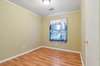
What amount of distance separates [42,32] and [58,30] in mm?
1157

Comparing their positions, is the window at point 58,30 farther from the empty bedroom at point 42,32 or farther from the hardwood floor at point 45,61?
the hardwood floor at point 45,61

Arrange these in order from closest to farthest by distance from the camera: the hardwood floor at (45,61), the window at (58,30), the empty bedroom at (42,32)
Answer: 1. the hardwood floor at (45,61)
2. the empty bedroom at (42,32)
3. the window at (58,30)

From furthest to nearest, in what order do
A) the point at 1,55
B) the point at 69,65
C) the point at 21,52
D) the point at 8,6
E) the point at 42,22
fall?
1. the point at 42,22
2. the point at 21,52
3. the point at 8,6
4. the point at 1,55
5. the point at 69,65

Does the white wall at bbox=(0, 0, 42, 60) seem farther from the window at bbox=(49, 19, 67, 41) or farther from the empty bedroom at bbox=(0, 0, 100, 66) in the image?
the window at bbox=(49, 19, 67, 41)

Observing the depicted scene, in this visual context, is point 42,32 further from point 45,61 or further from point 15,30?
point 45,61

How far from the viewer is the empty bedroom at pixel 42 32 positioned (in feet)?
9.37

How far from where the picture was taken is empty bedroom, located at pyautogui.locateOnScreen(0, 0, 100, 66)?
2.86 meters

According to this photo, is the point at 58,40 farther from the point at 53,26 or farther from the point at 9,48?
the point at 9,48

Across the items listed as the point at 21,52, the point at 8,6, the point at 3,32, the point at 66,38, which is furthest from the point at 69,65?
the point at 8,6

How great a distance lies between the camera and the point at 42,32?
5.17 metres

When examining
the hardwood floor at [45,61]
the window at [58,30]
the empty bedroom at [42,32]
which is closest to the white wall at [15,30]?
the empty bedroom at [42,32]

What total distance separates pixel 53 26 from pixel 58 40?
86cm

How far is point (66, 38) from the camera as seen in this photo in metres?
4.26

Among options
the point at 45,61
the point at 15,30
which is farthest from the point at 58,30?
the point at 15,30
